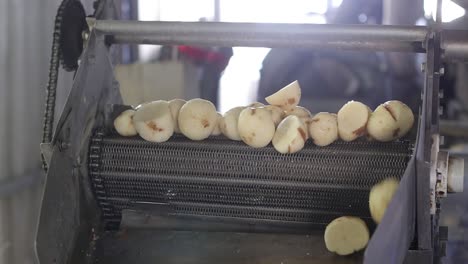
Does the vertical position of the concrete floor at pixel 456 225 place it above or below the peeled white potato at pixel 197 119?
below

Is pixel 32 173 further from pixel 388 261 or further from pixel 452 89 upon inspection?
pixel 452 89

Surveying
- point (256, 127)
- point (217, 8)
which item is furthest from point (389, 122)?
point (217, 8)

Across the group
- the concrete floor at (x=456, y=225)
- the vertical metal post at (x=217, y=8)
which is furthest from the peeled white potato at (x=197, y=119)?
the vertical metal post at (x=217, y=8)

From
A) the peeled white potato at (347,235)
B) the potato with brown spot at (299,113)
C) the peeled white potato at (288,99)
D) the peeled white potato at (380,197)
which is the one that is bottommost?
the peeled white potato at (347,235)

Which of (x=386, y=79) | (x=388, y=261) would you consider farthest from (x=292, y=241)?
(x=386, y=79)

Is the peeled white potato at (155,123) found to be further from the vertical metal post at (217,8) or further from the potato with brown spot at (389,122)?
the vertical metal post at (217,8)

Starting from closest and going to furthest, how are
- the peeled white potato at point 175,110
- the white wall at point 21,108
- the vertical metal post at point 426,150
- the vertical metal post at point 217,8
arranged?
the vertical metal post at point 426,150, the peeled white potato at point 175,110, the white wall at point 21,108, the vertical metal post at point 217,8

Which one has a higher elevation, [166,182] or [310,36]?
[310,36]
